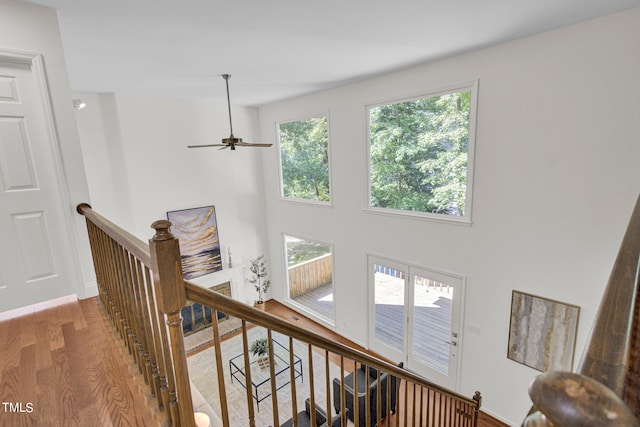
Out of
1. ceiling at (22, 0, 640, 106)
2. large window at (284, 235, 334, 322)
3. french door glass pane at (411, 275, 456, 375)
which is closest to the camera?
ceiling at (22, 0, 640, 106)

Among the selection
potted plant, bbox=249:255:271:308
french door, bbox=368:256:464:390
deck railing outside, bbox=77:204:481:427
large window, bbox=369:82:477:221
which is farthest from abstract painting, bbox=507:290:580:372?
potted plant, bbox=249:255:271:308

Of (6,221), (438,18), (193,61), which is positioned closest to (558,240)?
(438,18)

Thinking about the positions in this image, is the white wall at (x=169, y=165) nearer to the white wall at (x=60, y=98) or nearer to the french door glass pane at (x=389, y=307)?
the french door glass pane at (x=389, y=307)

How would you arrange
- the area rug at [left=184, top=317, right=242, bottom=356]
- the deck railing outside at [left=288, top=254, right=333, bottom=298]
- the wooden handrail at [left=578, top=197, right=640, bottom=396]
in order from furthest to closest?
the deck railing outside at [left=288, top=254, right=333, bottom=298], the area rug at [left=184, top=317, right=242, bottom=356], the wooden handrail at [left=578, top=197, right=640, bottom=396]

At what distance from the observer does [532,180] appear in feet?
11.4

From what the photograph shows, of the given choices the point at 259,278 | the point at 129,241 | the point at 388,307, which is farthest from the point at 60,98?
the point at 259,278

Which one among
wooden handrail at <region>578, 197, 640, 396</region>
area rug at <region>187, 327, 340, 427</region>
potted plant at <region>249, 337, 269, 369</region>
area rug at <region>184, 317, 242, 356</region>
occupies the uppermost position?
wooden handrail at <region>578, 197, 640, 396</region>

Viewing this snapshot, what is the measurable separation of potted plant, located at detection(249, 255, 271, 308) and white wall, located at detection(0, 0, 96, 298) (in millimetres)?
4641

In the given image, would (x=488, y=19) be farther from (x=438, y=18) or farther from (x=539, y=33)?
(x=539, y=33)

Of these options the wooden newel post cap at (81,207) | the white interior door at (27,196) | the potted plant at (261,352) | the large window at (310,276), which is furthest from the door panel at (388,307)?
the white interior door at (27,196)

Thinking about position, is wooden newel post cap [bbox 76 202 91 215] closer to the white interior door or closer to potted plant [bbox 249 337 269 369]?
the white interior door

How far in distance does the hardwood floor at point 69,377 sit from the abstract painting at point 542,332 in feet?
12.9

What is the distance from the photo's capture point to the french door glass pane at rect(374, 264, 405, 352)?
16.8 feet

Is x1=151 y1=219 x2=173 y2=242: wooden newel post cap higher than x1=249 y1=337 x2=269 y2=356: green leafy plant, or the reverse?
x1=151 y1=219 x2=173 y2=242: wooden newel post cap
